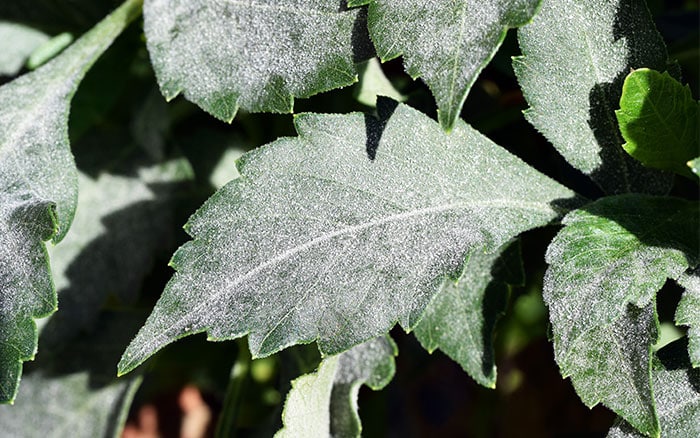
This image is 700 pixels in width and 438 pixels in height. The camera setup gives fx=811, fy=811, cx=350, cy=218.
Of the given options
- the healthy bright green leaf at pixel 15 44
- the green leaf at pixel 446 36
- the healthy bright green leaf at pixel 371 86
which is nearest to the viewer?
the green leaf at pixel 446 36

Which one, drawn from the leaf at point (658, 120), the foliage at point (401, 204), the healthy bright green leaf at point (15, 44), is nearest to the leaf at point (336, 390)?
the foliage at point (401, 204)

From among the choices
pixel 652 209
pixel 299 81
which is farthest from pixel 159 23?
pixel 652 209

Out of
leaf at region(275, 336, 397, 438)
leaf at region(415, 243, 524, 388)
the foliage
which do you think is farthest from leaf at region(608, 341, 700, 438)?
leaf at region(275, 336, 397, 438)

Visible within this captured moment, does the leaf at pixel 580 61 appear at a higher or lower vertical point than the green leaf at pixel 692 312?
higher

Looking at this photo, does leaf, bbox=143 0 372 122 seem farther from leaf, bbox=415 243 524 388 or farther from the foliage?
leaf, bbox=415 243 524 388

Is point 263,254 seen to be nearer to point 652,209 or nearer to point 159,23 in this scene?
point 159,23

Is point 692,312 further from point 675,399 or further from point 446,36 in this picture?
point 446,36

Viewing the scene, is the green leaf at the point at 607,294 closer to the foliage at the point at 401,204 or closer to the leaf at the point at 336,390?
the foliage at the point at 401,204
